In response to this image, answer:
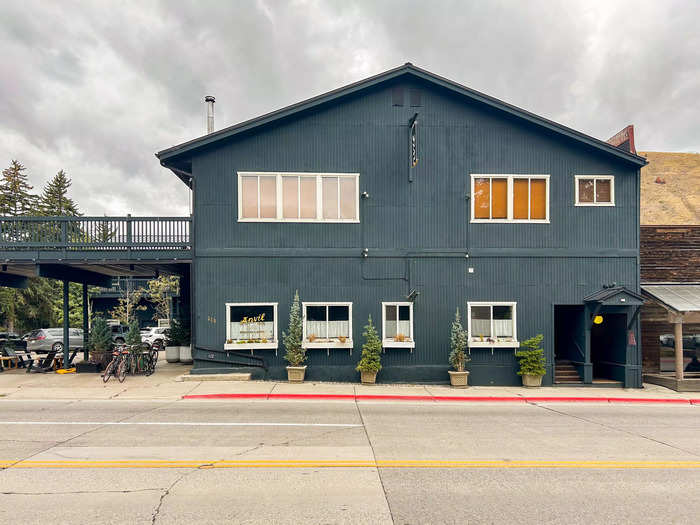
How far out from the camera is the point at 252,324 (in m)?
15.5

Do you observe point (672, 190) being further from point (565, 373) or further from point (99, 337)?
point (99, 337)

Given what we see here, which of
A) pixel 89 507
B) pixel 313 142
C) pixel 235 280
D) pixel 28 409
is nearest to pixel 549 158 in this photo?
pixel 313 142

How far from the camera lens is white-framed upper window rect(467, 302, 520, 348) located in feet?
51.8

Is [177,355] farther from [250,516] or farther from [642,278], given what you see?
[642,278]

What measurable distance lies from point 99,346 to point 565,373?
17805 mm

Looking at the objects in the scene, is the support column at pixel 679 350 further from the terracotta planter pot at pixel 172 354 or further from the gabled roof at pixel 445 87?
the terracotta planter pot at pixel 172 354

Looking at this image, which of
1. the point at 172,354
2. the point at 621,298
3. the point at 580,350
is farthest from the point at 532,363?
the point at 172,354

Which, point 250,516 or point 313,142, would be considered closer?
point 250,516

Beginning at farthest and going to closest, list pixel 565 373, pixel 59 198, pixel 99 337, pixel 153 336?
1. pixel 59 198
2. pixel 153 336
3. pixel 99 337
4. pixel 565 373

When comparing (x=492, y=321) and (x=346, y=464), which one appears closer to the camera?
(x=346, y=464)

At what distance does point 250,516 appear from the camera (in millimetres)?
5480

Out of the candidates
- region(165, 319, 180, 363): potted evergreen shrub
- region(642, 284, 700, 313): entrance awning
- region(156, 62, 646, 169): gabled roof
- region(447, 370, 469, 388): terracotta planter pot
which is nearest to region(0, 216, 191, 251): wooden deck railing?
region(156, 62, 646, 169): gabled roof

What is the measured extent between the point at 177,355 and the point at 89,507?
582 inches

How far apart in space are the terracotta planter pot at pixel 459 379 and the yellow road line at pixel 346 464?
7176 mm
